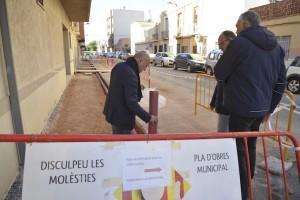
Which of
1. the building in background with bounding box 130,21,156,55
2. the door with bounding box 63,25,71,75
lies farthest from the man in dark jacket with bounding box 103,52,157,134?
the building in background with bounding box 130,21,156,55

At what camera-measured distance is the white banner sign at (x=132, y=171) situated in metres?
1.92

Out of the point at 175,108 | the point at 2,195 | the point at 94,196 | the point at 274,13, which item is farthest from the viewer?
the point at 274,13

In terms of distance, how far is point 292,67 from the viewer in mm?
11883

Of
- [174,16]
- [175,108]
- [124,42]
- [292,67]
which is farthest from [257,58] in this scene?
[124,42]

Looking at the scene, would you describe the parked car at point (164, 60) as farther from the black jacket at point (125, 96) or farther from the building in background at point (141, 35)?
the black jacket at point (125, 96)

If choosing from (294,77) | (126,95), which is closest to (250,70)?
(126,95)

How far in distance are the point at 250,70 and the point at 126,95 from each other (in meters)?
1.32

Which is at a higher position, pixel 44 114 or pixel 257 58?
pixel 257 58

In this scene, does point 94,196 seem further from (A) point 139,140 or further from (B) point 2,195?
(B) point 2,195

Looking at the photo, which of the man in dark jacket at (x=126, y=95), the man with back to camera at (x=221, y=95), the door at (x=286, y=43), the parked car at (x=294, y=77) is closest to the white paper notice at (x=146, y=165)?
the man in dark jacket at (x=126, y=95)

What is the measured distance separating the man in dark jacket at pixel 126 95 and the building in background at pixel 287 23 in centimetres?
1634

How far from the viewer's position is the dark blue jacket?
278 centimetres

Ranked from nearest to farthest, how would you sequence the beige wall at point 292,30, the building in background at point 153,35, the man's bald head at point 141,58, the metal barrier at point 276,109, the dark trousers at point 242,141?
the dark trousers at point 242,141, the man's bald head at point 141,58, the metal barrier at point 276,109, the beige wall at point 292,30, the building in background at point 153,35

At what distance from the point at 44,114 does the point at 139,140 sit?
4.61 metres
